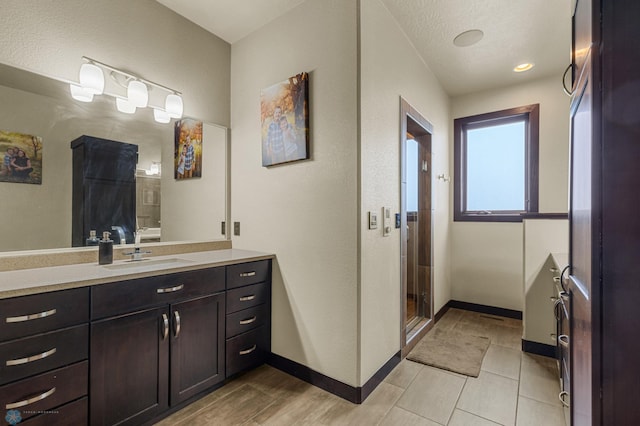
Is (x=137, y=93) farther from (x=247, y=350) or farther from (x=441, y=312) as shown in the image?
(x=441, y=312)

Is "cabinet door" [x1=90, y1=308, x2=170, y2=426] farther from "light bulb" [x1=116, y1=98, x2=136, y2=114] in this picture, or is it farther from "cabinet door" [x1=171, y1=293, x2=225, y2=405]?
"light bulb" [x1=116, y1=98, x2=136, y2=114]

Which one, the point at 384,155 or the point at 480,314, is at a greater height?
the point at 384,155

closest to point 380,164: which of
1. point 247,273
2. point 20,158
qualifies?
point 247,273

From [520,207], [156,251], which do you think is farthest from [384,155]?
[520,207]

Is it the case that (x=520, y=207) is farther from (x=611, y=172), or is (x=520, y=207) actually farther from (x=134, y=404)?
(x=134, y=404)

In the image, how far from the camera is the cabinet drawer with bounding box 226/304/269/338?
2029 millimetres

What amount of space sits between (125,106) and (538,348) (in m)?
3.82

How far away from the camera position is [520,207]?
133 inches

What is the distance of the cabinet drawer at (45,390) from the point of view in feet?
3.90

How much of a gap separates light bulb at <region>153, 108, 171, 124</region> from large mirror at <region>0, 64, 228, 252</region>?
0.04m

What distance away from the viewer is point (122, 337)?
1.51m

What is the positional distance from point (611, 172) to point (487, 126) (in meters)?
3.34

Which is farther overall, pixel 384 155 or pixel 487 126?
pixel 487 126

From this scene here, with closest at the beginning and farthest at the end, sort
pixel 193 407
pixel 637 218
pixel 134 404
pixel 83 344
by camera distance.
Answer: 1. pixel 637 218
2. pixel 83 344
3. pixel 134 404
4. pixel 193 407
